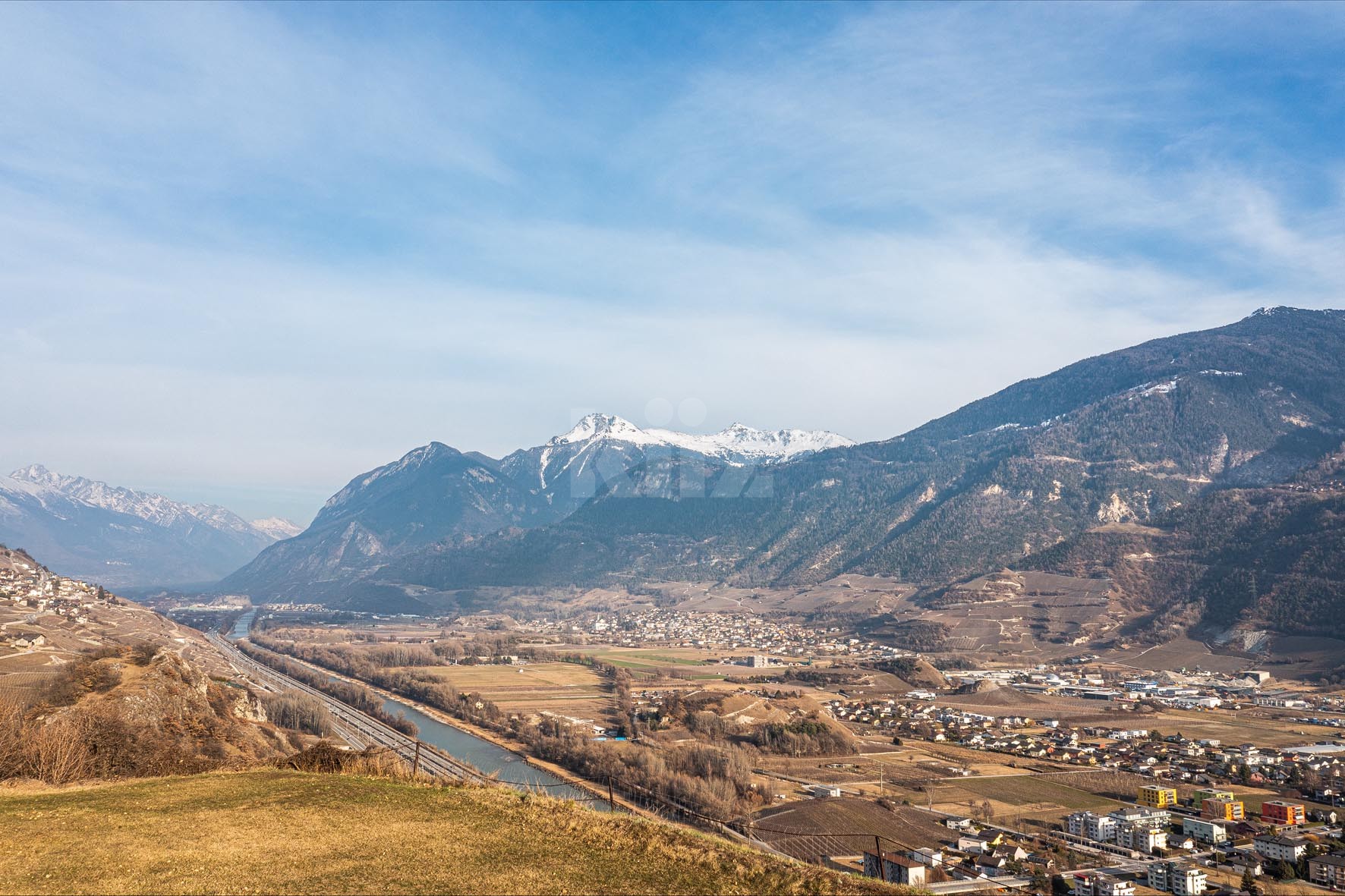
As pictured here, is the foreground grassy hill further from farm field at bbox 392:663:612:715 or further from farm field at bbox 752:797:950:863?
farm field at bbox 392:663:612:715

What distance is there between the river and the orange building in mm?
42311

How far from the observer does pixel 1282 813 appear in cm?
5434

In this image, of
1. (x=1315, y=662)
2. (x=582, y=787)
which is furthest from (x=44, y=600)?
(x=1315, y=662)

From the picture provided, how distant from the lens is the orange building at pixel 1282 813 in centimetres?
5384

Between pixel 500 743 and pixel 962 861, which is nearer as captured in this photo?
pixel 962 861

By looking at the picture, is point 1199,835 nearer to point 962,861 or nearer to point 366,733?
point 962,861

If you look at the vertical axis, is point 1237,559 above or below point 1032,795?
above

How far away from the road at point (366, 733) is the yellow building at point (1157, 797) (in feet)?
150

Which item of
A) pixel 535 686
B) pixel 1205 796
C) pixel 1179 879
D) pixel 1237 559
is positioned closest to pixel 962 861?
pixel 1179 879

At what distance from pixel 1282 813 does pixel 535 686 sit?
9512 centimetres

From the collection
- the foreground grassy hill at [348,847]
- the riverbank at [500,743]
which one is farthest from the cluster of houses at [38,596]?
the foreground grassy hill at [348,847]

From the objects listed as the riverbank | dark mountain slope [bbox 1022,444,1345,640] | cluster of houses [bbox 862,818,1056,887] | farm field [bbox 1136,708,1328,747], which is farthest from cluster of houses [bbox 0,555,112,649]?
dark mountain slope [bbox 1022,444,1345,640]

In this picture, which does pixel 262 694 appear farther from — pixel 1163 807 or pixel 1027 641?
pixel 1027 641

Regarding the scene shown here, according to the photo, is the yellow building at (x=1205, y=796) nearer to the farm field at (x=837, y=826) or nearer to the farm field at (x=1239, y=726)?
the farm field at (x=837, y=826)
